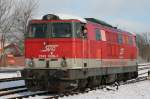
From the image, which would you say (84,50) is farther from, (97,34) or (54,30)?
(97,34)

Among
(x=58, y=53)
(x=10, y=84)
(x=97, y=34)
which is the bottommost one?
(x=10, y=84)

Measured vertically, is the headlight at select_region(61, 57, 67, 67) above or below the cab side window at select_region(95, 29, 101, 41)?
below

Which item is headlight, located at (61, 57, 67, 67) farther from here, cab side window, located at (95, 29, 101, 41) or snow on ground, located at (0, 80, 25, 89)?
snow on ground, located at (0, 80, 25, 89)

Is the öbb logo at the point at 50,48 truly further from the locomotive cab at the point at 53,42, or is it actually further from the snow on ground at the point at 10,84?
the snow on ground at the point at 10,84

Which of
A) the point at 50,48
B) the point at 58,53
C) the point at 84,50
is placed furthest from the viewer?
the point at 84,50

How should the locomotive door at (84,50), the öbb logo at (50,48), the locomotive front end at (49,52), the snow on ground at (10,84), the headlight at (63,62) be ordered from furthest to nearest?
the snow on ground at (10,84), the locomotive door at (84,50), the öbb logo at (50,48), the locomotive front end at (49,52), the headlight at (63,62)

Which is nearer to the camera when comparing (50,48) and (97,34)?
(50,48)

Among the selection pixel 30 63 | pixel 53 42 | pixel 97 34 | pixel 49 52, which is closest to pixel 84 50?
pixel 53 42

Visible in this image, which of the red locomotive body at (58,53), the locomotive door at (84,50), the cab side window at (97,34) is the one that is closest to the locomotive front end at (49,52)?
the red locomotive body at (58,53)

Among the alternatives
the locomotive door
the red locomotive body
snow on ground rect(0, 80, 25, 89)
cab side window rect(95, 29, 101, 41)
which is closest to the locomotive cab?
the red locomotive body

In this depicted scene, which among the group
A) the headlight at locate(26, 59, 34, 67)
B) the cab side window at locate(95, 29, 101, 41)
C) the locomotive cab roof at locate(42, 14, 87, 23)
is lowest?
the headlight at locate(26, 59, 34, 67)

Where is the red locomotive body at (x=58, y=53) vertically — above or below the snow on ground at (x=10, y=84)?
above

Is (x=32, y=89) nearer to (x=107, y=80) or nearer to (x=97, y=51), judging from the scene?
(x=97, y=51)

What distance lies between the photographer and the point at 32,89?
17.9m
